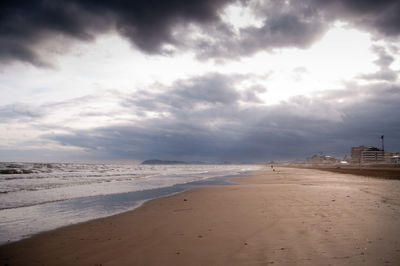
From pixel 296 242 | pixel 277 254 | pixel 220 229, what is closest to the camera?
pixel 277 254

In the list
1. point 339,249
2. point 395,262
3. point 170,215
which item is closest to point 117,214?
point 170,215

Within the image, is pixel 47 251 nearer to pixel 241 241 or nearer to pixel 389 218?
pixel 241 241

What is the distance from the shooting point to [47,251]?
20.7 feet

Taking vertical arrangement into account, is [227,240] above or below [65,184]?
above

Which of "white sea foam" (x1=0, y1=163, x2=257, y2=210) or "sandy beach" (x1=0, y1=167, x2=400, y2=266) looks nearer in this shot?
"sandy beach" (x1=0, y1=167, x2=400, y2=266)

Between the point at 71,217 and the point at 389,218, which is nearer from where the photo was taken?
the point at 389,218

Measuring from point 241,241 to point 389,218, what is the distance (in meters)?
5.63

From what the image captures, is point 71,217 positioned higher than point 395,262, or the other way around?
point 395,262

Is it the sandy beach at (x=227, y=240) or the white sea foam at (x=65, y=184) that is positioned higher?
the sandy beach at (x=227, y=240)

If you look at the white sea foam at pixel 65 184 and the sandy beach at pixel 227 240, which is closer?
the sandy beach at pixel 227 240

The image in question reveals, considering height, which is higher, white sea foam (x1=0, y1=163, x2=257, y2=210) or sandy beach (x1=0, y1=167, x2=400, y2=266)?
sandy beach (x1=0, y1=167, x2=400, y2=266)

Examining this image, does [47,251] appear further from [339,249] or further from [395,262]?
[395,262]

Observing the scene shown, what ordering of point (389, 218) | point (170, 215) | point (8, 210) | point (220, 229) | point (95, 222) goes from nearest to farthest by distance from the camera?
point (220, 229) → point (389, 218) → point (95, 222) → point (170, 215) → point (8, 210)

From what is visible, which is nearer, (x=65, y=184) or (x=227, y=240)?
(x=227, y=240)
